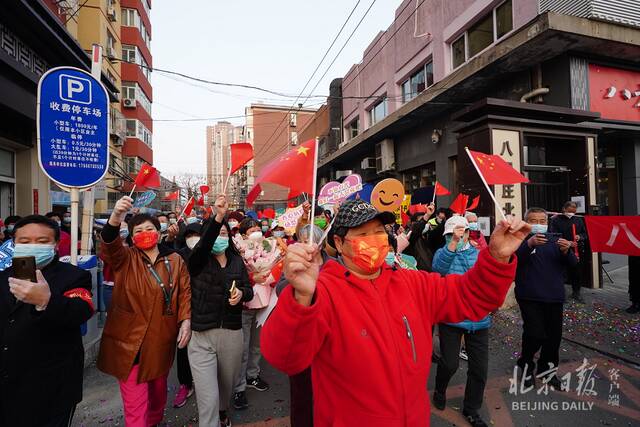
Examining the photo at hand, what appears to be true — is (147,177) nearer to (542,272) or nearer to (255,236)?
(255,236)

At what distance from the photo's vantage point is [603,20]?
7.62m

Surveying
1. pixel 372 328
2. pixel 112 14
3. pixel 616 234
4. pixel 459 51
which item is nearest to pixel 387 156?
pixel 459 51

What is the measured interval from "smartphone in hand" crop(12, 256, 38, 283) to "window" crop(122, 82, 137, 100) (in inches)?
1074

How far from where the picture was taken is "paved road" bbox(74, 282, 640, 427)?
3.36 m

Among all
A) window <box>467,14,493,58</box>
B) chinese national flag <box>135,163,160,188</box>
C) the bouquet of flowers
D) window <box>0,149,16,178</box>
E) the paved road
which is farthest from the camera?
window <box>467,14,493,58</box>

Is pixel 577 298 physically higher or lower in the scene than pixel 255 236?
lower

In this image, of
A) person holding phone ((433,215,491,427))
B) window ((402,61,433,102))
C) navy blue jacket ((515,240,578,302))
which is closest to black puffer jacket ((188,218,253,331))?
person holding phone ((433,215,491,427))

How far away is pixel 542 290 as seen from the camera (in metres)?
3.77

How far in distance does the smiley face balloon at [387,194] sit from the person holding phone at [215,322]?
3492 mm

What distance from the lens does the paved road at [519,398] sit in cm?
336

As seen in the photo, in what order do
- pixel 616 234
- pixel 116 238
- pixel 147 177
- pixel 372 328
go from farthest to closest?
pixel 147 177
pixel 616 234
pixel 116 238
pixel 372 328

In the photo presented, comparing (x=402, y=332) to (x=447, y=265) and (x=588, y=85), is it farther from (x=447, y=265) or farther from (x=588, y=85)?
(x=588, y=85)

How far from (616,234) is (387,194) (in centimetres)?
340

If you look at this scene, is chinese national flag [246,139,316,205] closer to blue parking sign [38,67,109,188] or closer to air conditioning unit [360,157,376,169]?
blue parking sign [38,67,109,188]
